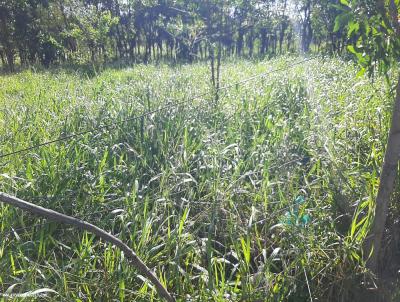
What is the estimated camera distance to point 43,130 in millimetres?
3344

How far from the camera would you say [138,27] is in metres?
25.1

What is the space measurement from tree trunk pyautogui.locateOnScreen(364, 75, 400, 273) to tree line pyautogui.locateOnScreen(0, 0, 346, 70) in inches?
475

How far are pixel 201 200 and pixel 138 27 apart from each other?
2484 centimetres

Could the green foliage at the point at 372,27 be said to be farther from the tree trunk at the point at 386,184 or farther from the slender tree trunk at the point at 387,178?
the tree trunk at the point at 386,184

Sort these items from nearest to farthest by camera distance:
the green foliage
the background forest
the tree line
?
1. the green foliage
2. the background forest
3. the tree line

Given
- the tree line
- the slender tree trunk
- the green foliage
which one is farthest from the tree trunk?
the tree line

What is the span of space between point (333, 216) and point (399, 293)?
1.59 ft

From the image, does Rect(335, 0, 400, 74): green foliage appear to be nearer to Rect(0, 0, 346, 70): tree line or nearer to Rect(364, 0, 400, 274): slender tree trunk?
Rect(364, 0, 400, 274): slender tree trunk

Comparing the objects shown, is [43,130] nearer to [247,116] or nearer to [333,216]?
[247,116]

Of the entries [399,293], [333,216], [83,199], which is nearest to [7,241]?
[83,199]

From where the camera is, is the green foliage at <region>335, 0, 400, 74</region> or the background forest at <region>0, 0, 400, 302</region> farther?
the background forest at <region>0, 0, 400, 302</region>

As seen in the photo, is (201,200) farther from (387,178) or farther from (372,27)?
(372,27)

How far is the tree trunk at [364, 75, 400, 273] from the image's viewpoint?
150 cm

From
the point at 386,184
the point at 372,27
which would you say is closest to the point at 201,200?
the point at 386,184
